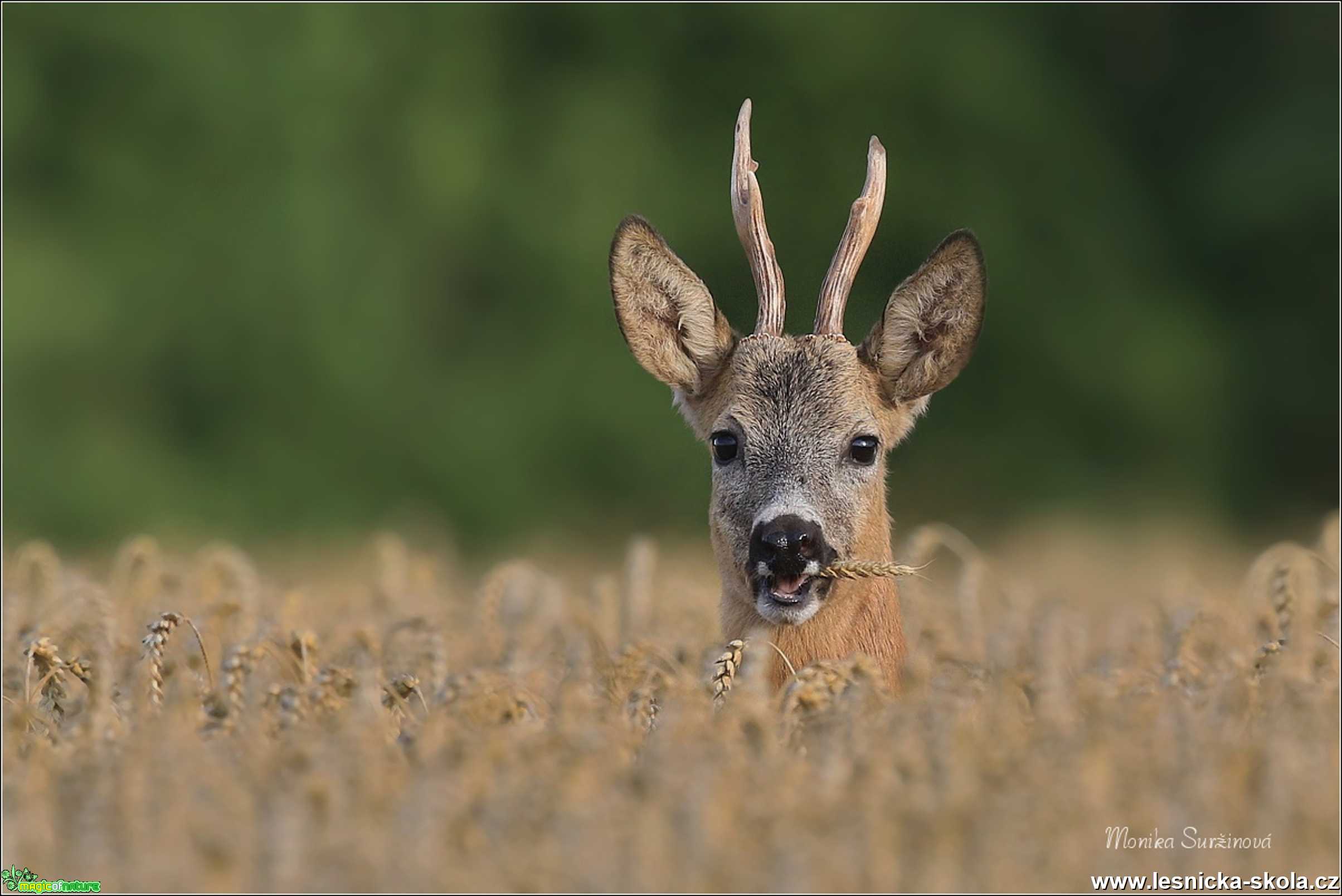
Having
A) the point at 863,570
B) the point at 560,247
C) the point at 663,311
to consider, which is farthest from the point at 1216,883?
the point at 560,247

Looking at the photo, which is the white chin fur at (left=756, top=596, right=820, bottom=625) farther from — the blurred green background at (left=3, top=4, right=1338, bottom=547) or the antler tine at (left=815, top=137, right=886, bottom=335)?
the blurred green background at (left=3, top=4, right=1338, bottom=547)

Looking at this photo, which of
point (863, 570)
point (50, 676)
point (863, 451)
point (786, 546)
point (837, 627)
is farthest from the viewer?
point (863, 451)

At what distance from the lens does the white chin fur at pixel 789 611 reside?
5.04 metres

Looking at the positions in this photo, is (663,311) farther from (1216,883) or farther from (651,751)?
(1216,883)

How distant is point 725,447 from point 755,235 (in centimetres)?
59

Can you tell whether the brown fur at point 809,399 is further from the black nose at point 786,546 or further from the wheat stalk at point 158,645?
the wheat stalk at point 158,645

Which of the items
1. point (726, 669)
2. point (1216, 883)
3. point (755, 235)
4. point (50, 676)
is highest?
point (755, 235)

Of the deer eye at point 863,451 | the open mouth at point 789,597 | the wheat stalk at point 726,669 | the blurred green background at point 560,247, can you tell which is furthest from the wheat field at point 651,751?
the blurred green background at point 560,247

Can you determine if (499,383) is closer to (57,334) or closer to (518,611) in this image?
(57,334)

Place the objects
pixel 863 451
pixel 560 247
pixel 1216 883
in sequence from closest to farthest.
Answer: pixel 1216 883, pixel 863 451, pixel 560 247

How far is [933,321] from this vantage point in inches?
225

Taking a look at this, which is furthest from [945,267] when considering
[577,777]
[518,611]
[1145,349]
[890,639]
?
[1145,349]

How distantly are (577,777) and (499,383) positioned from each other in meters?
15.1

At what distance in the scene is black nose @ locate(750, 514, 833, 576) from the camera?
501cm
